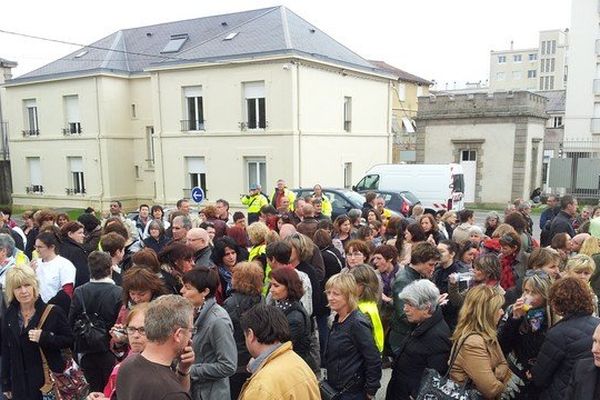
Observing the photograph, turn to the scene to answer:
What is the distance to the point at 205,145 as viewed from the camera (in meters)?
21.7

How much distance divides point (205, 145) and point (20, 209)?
12.7 m

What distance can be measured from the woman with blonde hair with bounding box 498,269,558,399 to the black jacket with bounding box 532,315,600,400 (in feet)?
0.86

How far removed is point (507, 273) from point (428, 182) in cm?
1260

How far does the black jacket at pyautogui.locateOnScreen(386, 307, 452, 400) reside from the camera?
343 cm

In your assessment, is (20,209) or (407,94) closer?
(20,209)

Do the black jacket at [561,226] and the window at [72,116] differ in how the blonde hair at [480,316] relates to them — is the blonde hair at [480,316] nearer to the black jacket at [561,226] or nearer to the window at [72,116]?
the black jacket at [561,226]

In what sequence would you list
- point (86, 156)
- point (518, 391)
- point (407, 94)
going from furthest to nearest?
point (407, 94), point (86, 156), point (518, 391)

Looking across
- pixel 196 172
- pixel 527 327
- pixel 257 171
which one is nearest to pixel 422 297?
pixel 527 327

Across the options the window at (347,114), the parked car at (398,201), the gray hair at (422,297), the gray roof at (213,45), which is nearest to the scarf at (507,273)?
the gray hair at (422,297)

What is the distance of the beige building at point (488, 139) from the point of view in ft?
79.6

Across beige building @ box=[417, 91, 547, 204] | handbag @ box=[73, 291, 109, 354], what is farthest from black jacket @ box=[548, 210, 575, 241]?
beige building @ box=[417, 91, 547, 204]

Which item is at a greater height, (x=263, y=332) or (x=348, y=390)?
(x=263, y=332)

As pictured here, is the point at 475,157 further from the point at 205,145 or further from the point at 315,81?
the point at 205,145

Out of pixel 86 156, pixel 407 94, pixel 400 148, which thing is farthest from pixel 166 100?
pixel 407 94
